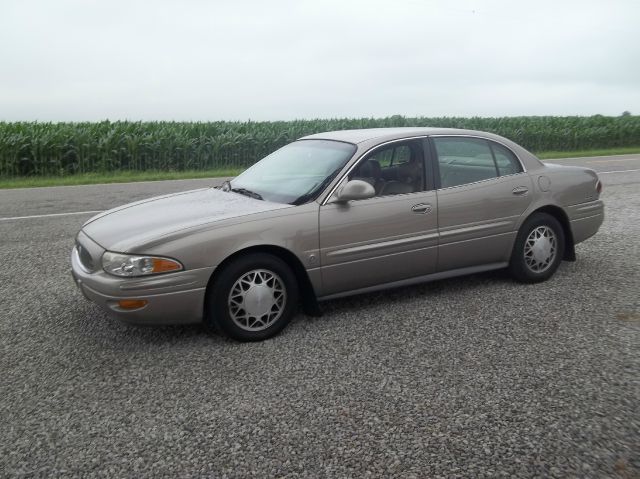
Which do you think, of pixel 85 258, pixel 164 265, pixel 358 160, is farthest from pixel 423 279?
pixel 85 258

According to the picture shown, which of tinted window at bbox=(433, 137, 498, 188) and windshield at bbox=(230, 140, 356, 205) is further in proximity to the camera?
tinted window at bbox=(433, 137, 498, 188)

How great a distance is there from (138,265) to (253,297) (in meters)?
0.82

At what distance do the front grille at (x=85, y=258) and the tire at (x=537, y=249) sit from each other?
11.8 feet

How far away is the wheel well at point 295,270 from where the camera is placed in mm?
4129

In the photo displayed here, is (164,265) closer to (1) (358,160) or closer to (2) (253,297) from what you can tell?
(2) (253,297)

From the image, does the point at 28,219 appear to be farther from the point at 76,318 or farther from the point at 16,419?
the point at 16,419

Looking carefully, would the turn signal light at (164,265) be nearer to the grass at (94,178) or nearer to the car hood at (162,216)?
the car hood at (162,216)

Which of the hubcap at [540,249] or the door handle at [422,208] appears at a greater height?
the door handle at [422,208]

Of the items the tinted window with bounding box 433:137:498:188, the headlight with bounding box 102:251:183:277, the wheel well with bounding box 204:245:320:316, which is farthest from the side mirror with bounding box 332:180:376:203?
the headlight with bounding box 102:251:183:277

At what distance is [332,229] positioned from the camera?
4.42m

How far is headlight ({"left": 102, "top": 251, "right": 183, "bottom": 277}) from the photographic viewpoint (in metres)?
3.88

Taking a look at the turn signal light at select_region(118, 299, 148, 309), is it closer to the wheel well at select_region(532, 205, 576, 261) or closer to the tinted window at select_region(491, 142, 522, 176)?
the tinted window at select_region(491, 142, 522, 176)

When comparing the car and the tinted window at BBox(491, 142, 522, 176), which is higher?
the tinted window at BBox(491, 142, 522, 176)

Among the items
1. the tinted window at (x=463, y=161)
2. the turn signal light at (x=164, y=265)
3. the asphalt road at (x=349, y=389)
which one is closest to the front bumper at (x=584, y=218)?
the asphalt road at (x=349, y=389)
